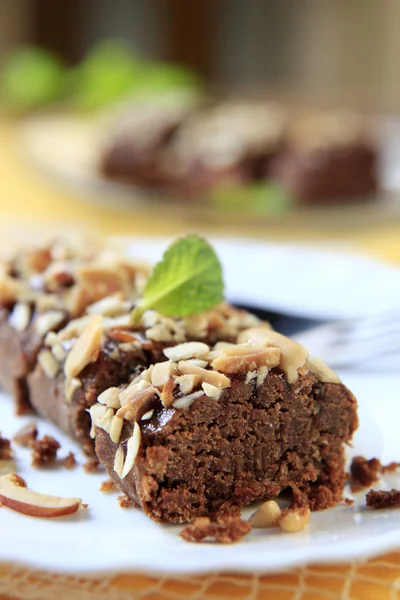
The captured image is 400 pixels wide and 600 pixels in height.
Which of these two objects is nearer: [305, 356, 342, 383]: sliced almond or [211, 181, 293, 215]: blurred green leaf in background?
[305, 356, 342, 383]: sliced almond

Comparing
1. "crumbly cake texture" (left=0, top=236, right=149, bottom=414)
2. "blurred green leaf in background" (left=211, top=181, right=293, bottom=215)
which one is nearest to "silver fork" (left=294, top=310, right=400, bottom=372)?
"crumbly cake texture" (left=0, top=236, right=149, bottom=414)

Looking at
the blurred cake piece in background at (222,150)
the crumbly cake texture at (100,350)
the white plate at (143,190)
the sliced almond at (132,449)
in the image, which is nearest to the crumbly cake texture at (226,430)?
the sliced almond at (132,449)

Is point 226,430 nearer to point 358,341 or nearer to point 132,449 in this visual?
point 132,449

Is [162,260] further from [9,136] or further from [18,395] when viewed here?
[9,136]

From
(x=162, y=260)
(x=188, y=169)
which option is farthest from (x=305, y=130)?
(x=162, y=260)

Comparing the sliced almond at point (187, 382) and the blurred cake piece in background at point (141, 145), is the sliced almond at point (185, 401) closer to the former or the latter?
the sliced almond at point (187, 382)

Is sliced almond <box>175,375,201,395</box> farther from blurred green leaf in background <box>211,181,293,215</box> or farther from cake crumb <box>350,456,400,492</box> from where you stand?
blurred green leaf in background <box>211,181,293,215</box>
